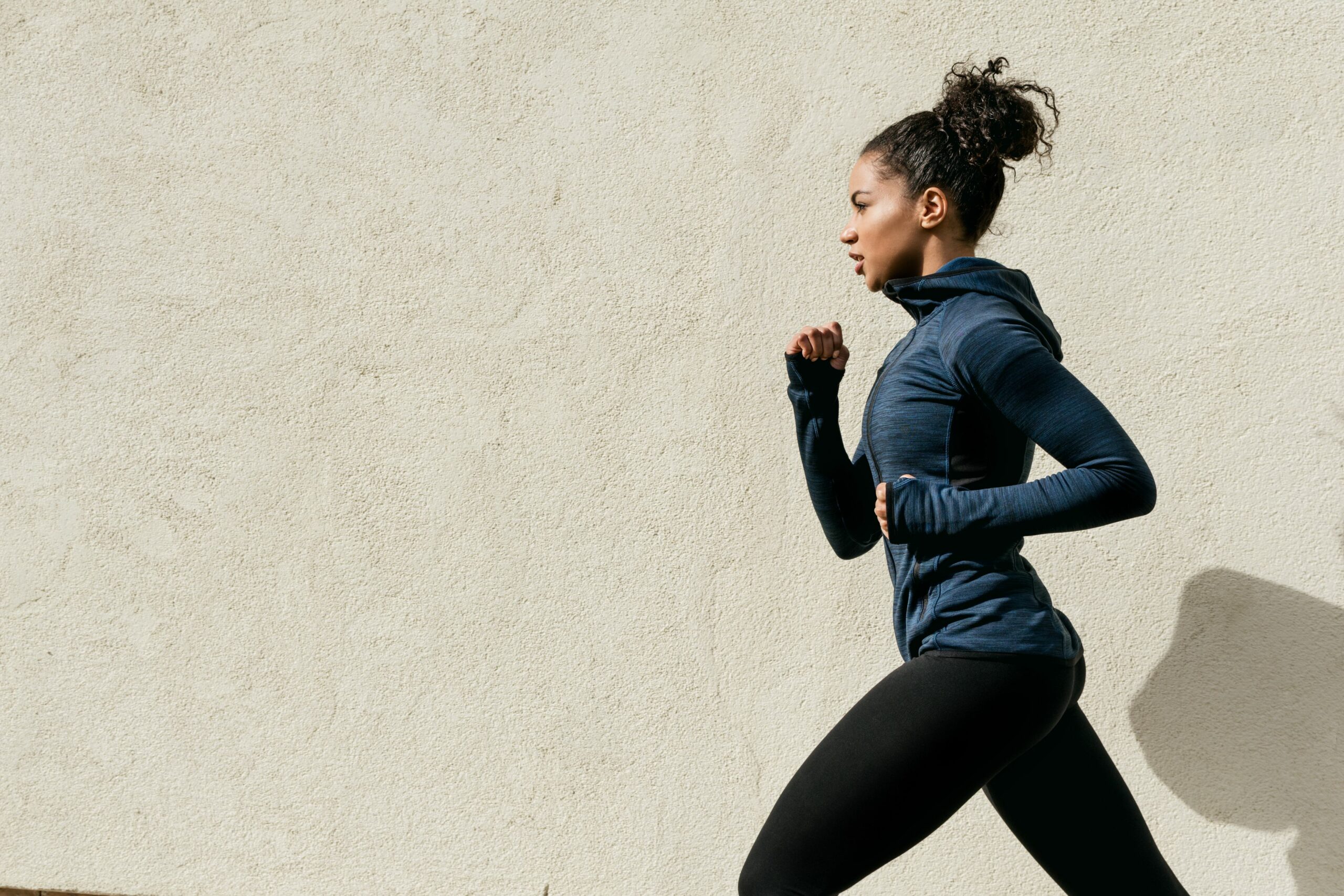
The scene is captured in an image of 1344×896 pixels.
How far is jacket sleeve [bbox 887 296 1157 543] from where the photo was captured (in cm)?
133

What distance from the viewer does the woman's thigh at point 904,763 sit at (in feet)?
4.72

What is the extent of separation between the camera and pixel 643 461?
7.75ft

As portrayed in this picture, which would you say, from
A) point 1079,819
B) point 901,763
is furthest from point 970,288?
point 1079,819

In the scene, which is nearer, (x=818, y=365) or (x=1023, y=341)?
(x=1023, y=341)

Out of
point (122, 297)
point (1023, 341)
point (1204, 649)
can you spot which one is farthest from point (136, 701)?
point (1204, 649)

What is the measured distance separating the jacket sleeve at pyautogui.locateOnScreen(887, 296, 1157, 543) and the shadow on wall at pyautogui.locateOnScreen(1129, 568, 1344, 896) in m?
1.00

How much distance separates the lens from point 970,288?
151 cm

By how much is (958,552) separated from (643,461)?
99cm

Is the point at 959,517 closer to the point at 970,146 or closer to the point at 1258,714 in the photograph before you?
the point at 970,146

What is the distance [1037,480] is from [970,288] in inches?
11.7

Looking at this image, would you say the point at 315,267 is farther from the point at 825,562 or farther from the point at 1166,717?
the point at 1166,717

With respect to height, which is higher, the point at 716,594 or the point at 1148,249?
the point at 1148,249

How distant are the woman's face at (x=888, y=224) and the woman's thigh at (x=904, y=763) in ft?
1.86

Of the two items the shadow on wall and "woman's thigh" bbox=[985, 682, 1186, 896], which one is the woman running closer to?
"woman's thigh" bbox=[985, 682, 1186, 896]
